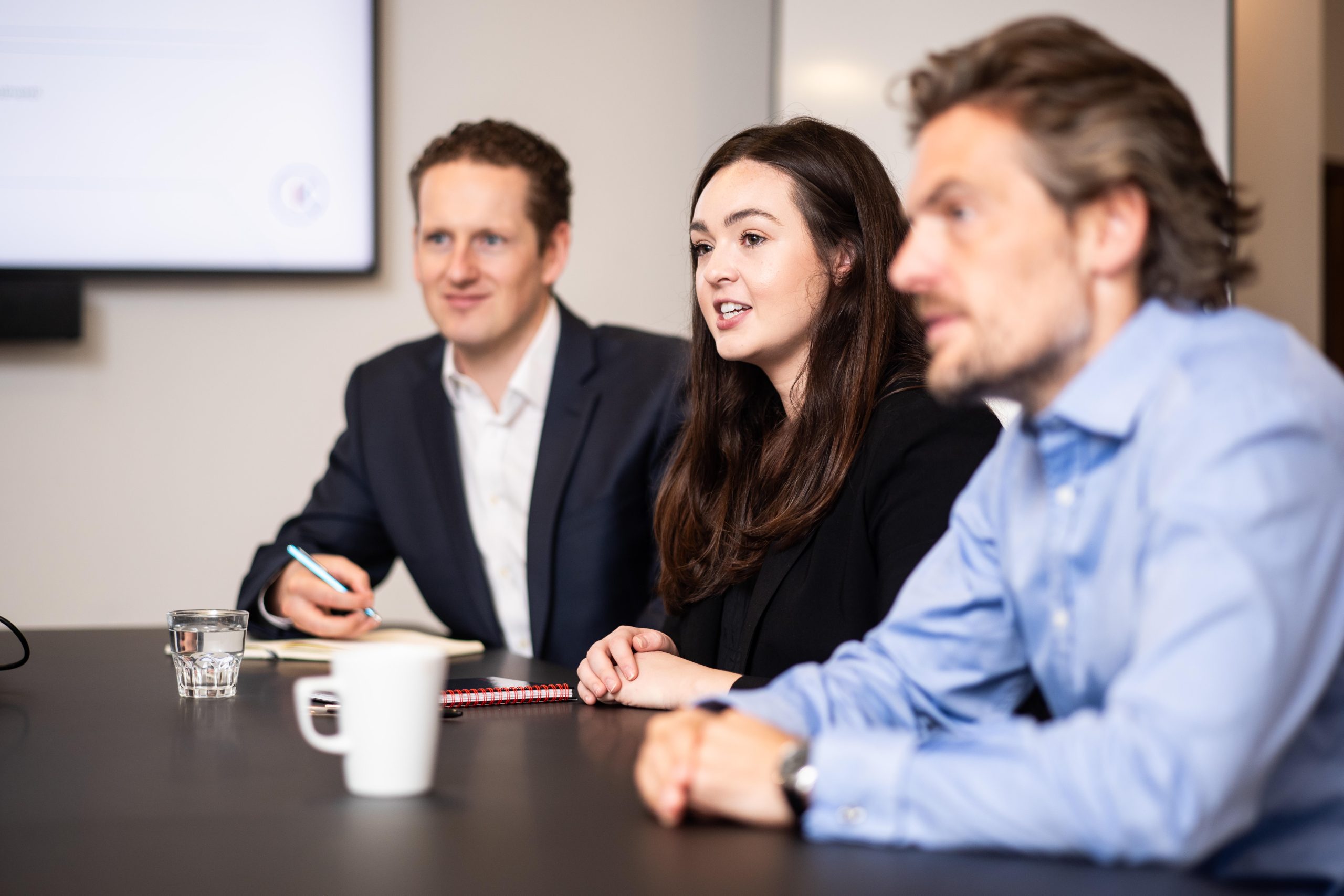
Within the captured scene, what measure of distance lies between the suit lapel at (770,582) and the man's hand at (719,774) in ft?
2.27

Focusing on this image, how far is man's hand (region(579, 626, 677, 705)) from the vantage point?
1.32 meters

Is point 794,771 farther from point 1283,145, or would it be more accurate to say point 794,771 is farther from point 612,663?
point 1283,145

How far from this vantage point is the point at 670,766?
799 millimetres

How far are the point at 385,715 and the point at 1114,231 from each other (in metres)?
0.59

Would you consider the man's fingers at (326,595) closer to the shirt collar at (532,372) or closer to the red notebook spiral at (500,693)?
the red notebook spiral at (500,693)

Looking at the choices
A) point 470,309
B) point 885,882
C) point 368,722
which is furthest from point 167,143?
point 885,882

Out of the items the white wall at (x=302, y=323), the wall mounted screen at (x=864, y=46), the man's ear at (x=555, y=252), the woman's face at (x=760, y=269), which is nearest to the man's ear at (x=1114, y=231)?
the woman's face at (x=760, y=269)

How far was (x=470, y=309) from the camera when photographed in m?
2.30

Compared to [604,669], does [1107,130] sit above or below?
above

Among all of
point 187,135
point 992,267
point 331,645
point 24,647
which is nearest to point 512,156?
point 187,135

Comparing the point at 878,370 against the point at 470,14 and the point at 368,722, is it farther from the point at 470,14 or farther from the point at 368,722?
the point at 470,14

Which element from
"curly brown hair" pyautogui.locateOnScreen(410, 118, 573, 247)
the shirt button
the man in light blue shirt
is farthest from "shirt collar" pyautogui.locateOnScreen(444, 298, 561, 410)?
the shirt button

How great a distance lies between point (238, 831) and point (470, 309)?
161cm

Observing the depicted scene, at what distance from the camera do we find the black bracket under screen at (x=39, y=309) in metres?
2.81
